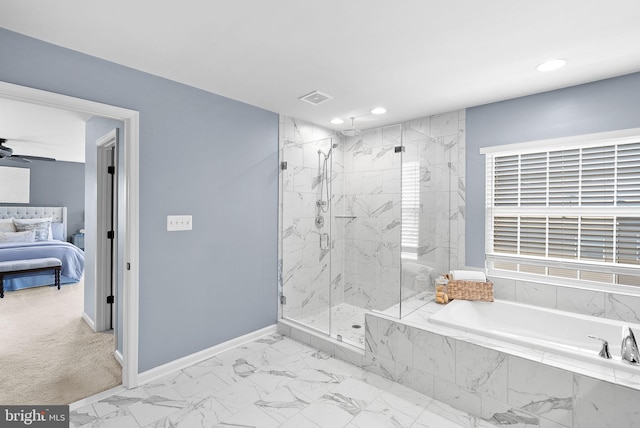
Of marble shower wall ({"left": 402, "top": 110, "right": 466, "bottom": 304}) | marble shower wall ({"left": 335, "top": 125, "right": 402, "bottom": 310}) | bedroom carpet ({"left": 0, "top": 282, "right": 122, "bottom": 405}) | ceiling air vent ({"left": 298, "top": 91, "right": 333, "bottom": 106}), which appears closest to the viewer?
bedroom carpet ({"left": 0, "top": 282, "right": 122, "bottom": 405})

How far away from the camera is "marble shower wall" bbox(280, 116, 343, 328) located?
10.6ft

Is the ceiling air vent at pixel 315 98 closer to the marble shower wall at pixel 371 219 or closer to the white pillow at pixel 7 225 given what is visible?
the marble shower wall at pixel 371 219

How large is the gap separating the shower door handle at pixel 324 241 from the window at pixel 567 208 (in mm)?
1586

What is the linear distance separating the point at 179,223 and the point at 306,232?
1313mm

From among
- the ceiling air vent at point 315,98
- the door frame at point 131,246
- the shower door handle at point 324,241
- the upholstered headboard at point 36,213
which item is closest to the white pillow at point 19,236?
the upholstered headboard at point 36,213

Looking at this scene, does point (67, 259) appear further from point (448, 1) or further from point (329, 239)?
point (448, 1)

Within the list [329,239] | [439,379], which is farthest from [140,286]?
[439,379]

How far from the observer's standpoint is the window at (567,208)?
2393 mm

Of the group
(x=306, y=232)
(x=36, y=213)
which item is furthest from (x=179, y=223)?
(x=36, y=213)

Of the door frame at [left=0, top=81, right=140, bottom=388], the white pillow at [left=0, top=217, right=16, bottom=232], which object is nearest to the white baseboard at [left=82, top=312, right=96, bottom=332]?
the door frame at [left=0, top=81, right=140, bottom=388]

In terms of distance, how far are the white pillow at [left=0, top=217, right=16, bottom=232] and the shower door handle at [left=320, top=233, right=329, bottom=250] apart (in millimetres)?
6588

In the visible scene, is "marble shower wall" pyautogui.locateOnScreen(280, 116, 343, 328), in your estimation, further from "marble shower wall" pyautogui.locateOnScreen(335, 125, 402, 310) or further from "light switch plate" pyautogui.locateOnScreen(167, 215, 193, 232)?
"light switch plate" pyautogui.locateOnScreen(167, 215, 193, 232)

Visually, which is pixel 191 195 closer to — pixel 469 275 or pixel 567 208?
pixel 469 275

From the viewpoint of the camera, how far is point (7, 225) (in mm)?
5961
